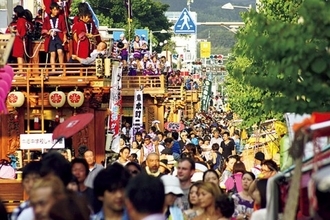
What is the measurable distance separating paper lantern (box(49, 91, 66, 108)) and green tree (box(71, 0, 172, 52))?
4128cm

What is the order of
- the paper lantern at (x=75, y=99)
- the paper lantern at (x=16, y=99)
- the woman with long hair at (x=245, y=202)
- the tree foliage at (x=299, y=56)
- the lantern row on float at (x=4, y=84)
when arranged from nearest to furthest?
the tree foliage at (x=299, y=56), the woman with long hair at (x=245, y=202), the lantern row on float at (x=4, y=84), the paper lantern at (x=16, y=99), the paper lantern at (x=75, y=99)

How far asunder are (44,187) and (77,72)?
79.7 feet

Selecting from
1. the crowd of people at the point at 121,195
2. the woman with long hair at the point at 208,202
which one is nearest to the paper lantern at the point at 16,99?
the crowd of people at the point at 121,195

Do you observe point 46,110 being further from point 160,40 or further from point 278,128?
point 160,40

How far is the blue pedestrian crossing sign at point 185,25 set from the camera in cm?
4444

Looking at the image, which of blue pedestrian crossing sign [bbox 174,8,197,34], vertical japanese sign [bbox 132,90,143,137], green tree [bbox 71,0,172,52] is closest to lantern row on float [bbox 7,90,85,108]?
vertical japanese sign [bbox 132,90,143,137]

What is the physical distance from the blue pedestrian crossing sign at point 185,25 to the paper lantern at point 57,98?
14058 mm

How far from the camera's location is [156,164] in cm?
1448

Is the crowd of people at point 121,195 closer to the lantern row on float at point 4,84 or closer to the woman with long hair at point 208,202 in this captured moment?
the woman with long hair at point 208,202

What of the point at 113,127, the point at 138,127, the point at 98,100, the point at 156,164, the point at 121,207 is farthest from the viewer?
the point at 138,127

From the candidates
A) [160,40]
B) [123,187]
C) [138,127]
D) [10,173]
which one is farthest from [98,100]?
[160,40]

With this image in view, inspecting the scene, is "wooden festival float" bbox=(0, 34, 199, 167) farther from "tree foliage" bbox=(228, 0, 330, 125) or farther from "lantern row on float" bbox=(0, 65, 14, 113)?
"tree foliage" bbox=(228, 0, 330, 125)

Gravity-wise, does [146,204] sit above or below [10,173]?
above

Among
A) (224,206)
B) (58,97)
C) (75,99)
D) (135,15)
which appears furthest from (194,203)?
(135,15)
